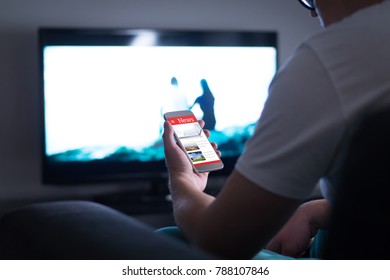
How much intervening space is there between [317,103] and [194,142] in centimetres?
55

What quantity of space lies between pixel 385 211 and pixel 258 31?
2963mm

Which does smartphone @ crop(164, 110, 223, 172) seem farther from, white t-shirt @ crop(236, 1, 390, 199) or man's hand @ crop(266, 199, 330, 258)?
white t-shirt @ crop(236, 1, 390, 199)

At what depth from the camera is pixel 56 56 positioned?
306cm

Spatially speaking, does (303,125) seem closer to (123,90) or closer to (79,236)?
(79,236)

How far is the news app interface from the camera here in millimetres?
1223

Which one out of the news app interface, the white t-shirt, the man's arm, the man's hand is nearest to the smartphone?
the news app interface

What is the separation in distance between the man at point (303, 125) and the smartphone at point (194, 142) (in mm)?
379

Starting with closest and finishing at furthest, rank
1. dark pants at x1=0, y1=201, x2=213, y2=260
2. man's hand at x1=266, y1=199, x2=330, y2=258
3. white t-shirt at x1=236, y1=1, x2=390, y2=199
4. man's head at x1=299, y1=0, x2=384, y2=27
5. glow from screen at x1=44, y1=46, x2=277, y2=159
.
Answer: dark pants at x1=0, y1=201, x2=213, y2=260 < white t-shirt at x1=236, y1=1, x2=390, y2=199 < man's head at x1=299, y1=0, x2=384, y2=27 < man's hand at x1=266, y1=199, x2=330, y2=258 < glow from screen at x1=44, y1=46, x2=277, y2=159

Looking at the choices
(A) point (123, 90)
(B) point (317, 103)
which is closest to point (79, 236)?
(B) point (317, 103)

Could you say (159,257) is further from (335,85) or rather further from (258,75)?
(258,75)

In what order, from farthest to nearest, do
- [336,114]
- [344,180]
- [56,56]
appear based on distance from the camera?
[56,56]
[336,114]
[344,180]

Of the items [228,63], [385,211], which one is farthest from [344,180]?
[228,63]

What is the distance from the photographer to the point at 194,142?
49.8 inches

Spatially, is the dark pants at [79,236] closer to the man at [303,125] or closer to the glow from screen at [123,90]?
the man at [303,125]
